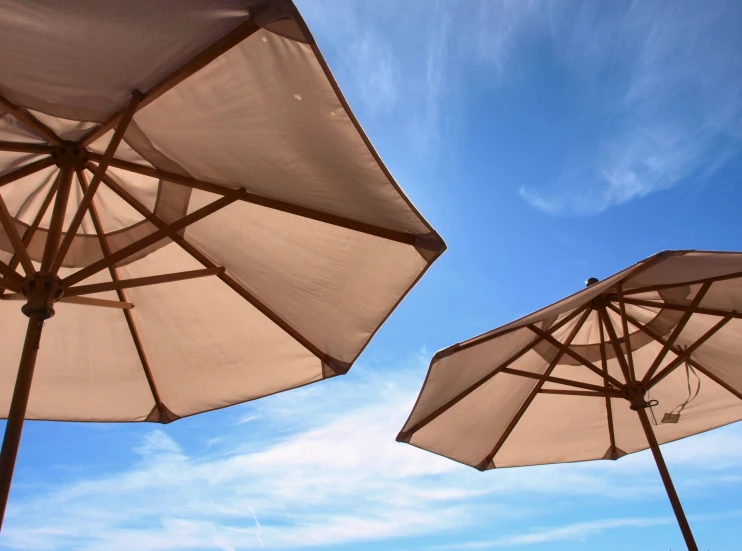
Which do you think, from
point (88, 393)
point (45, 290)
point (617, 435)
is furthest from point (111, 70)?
point (617, 435)

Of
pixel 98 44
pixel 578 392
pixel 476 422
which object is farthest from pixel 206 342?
pixel 578 392

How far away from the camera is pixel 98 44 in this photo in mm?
2768

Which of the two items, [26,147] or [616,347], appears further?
[616,347]

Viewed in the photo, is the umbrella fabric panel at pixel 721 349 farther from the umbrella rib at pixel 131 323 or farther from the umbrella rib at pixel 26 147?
the umbrella rib at pixel 26 147

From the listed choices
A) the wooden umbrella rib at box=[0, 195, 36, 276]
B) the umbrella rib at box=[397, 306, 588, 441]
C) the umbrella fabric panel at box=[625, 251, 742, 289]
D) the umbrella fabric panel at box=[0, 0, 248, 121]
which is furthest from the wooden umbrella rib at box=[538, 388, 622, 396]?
the wooden umbrella rib at box=[0, 195, 36, 276]

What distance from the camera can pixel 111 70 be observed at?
2.98 m

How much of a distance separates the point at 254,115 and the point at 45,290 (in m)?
1.67

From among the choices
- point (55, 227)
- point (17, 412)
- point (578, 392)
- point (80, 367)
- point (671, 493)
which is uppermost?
point (80, 367)

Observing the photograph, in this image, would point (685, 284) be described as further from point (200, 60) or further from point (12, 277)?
point (12, 277)

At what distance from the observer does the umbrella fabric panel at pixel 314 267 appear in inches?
163

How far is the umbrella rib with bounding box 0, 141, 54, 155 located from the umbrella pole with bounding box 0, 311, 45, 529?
1.33 m

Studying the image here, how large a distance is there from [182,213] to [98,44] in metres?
1.88

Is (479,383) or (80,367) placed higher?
(80,367)

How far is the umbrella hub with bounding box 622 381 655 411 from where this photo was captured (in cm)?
515
